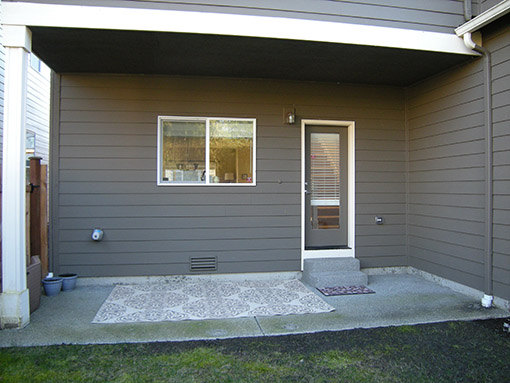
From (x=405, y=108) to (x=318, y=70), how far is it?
1588 millimetres

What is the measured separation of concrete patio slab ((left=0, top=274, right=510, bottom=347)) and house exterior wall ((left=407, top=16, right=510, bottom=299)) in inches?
20.1

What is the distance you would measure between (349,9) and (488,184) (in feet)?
7.76

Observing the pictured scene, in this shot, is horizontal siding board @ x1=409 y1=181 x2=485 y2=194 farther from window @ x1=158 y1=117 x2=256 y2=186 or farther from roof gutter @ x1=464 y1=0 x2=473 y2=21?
window @ x1=158 y1=117 x2=256 y2=186

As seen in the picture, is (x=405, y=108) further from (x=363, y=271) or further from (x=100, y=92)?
(x=100, y=92)

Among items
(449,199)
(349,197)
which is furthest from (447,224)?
(349,197)

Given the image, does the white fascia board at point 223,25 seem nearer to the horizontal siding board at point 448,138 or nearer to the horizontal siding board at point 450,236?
the horizontal siding board at point 448,138

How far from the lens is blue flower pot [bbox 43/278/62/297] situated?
432 centimetres

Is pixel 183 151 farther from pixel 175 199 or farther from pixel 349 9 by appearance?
pixel 349 9

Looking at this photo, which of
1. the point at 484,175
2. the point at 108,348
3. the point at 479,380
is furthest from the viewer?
the point at 484,175

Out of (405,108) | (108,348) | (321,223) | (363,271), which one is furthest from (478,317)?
(108,348)

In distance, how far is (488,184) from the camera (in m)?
3.98

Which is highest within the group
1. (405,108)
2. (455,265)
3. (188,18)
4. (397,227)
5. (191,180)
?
(188,18)

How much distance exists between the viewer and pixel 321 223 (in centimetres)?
534

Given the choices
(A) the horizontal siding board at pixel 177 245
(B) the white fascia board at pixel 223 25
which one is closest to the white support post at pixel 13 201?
(B) the white fascia board at pixel 223 25
